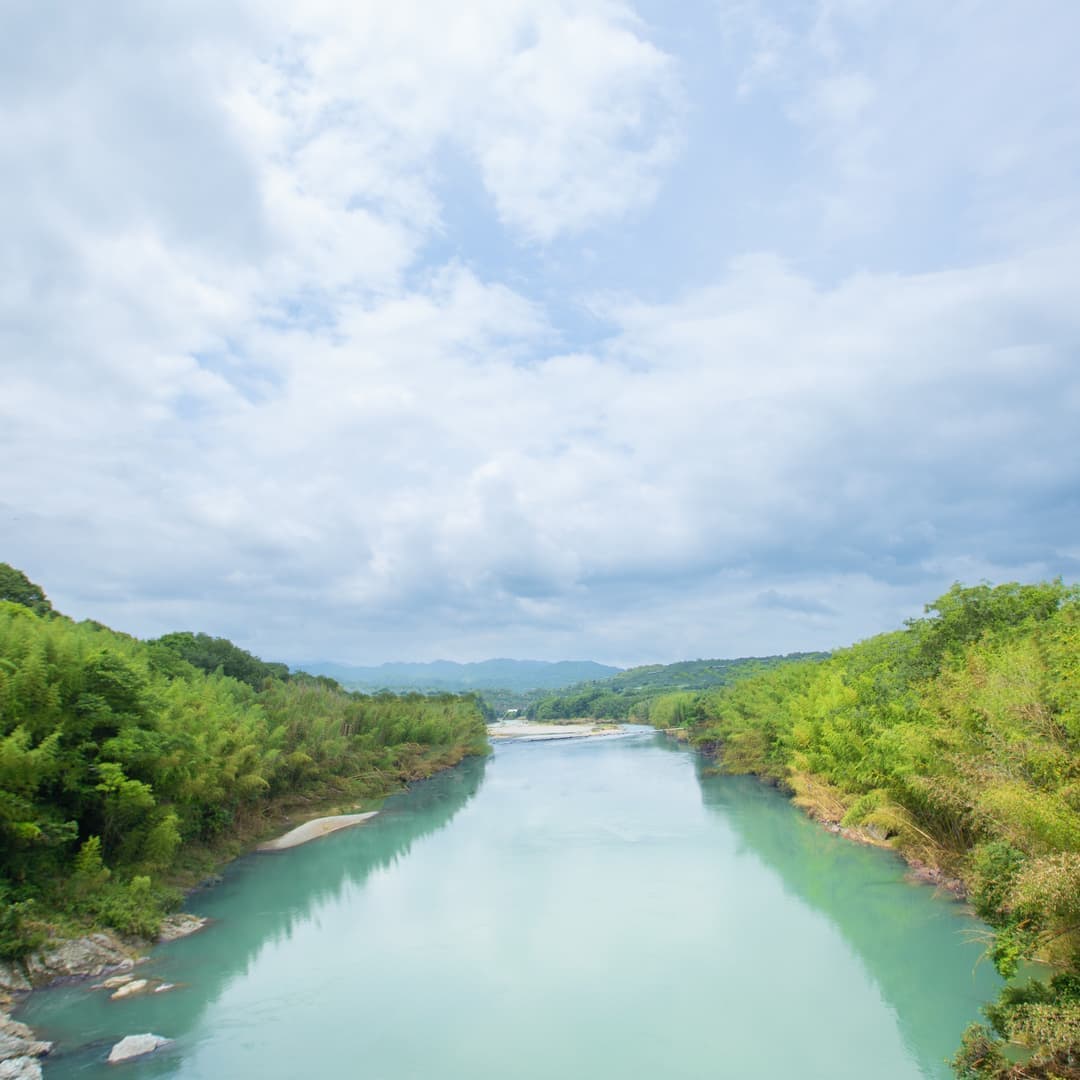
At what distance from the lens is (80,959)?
13.4 meters

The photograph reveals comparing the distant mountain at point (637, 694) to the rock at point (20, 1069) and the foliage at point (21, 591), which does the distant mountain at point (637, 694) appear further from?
the rock at point (20, 1069)

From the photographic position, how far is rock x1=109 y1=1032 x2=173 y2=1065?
10.6m

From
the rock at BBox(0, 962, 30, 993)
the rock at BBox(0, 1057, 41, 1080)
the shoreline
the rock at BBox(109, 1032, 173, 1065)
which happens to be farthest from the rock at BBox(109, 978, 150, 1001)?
the rock at BBox(0, 1057, 41, 1080)

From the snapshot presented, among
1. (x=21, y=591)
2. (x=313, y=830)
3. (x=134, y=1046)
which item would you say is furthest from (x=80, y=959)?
(x=21, y=591)

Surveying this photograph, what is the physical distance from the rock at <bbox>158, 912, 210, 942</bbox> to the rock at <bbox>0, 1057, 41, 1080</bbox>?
18.2 ft

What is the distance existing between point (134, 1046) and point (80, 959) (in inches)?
139

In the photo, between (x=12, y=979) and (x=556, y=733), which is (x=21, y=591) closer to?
(x=12, y=979)

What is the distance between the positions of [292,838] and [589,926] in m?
14.2

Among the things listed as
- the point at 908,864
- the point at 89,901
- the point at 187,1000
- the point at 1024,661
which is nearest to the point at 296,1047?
the point at 187,1000

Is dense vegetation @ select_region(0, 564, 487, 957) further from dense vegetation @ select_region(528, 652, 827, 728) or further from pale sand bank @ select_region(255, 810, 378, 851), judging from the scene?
dense vegetation @ select_region(528, 652, 827, 728)

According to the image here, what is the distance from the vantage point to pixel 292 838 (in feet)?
86.6

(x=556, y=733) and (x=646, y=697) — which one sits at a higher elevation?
(x=646, y=697)

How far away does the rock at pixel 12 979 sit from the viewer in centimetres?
1220

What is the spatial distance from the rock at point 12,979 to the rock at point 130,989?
4.51ft
